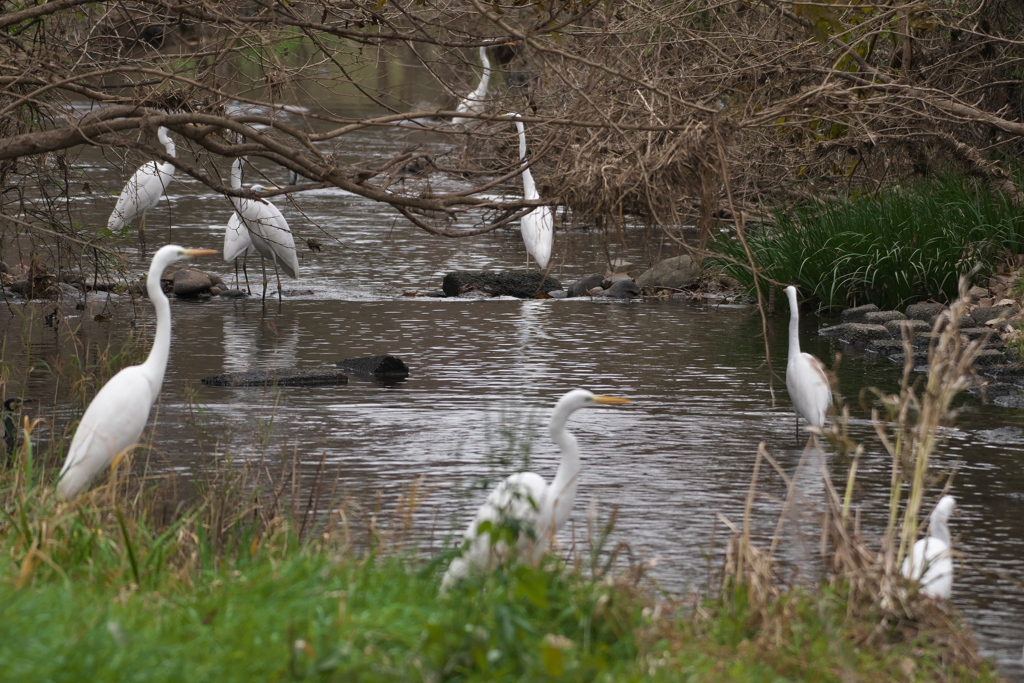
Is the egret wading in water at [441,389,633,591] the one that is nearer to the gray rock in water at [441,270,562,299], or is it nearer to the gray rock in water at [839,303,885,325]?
the gray rock in water at [839,303,885,325]

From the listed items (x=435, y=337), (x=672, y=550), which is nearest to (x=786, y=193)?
(x=435, y=337)

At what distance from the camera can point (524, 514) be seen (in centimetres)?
422

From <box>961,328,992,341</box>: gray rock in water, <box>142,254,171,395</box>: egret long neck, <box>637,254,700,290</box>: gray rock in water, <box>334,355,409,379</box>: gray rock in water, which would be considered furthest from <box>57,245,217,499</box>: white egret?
<box>637,254,700,290</box>: gray rock in water

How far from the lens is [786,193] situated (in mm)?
14328

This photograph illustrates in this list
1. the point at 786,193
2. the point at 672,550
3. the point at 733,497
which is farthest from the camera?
the point at 786,193

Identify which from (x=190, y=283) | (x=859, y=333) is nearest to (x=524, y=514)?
(x=859, y=333)

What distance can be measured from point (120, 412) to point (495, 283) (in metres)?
7.97

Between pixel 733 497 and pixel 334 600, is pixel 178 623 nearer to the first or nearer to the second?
pixel 334 600

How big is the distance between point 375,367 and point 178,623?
5838mm

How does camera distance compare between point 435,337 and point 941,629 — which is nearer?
point 941,629

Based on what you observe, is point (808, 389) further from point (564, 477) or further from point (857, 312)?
point (857, 312)

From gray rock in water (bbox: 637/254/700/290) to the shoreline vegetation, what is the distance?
8836 millimetres

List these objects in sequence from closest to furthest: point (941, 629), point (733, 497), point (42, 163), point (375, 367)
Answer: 1. point (941, 629)
2. point (733, 497)
3. point (42, 163)
4. point (375, 367)

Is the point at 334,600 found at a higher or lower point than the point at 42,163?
lower
